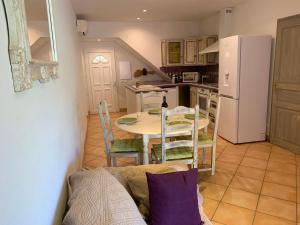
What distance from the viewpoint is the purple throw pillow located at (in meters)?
1.31

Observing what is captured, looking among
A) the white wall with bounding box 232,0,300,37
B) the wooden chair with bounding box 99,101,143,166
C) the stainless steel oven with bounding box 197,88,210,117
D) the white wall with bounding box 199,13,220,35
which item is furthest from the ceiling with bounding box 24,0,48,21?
the white wall with bounding box 199,13,220,35

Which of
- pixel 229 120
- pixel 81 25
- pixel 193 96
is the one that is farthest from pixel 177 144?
pixel 81 25

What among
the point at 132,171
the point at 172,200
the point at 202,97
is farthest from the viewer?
the point at 202,97

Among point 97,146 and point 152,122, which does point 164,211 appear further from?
point 97,146

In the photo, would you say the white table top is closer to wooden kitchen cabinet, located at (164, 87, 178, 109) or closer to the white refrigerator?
the white refrigerator

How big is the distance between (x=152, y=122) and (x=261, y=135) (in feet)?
7.58

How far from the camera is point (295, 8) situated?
10.4 ft

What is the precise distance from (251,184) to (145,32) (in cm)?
441

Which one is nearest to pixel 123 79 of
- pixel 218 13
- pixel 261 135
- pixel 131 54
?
pixel 131 54

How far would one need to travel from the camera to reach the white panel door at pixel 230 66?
360cm

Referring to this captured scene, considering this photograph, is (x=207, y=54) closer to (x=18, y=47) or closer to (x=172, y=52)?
(x=172, y=52)

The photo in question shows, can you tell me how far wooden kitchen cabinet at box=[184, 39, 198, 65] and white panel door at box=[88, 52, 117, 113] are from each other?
2.14 m

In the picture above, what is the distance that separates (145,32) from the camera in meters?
5.74

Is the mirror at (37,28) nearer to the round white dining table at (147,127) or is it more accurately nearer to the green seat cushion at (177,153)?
the round white dining table at (147,127)
